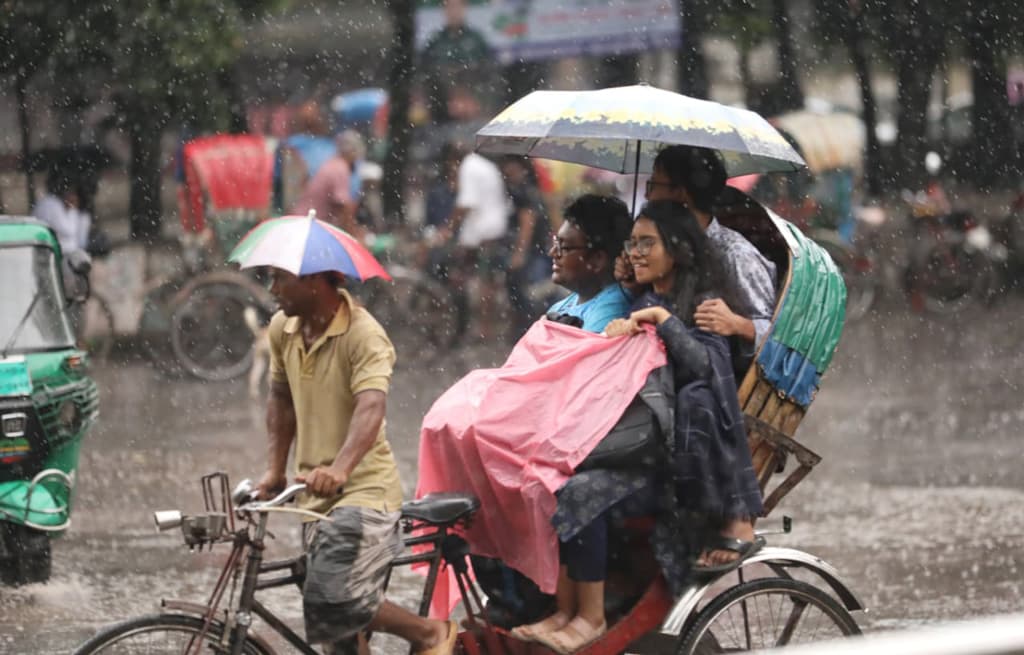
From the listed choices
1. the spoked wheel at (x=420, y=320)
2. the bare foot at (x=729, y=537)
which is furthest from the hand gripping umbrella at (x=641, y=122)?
the spoked wheel at (x=420, y=320)

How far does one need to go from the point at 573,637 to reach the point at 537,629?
0.35 ft

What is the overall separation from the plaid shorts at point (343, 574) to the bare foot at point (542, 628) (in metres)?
0.49

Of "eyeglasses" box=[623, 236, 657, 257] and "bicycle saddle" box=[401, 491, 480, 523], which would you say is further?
"eyeglasses" box=[623, 236, 657, 257]

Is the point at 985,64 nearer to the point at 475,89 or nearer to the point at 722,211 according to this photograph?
the point at 475,89

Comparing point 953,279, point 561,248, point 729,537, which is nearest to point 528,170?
point 953,279

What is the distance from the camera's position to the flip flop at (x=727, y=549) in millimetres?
4777

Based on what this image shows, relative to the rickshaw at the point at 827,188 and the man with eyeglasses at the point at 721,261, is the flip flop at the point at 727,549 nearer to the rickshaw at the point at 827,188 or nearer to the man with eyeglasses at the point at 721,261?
the man with eyeglasses at the point at 721,261

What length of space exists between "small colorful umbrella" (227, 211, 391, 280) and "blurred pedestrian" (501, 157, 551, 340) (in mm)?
10205

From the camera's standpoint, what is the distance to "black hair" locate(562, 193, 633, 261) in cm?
519

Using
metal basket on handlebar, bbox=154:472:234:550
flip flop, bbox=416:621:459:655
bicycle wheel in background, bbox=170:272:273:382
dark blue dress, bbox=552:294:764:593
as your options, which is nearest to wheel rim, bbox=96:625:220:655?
metal basket on handlebar, bbox=154:472:234:550

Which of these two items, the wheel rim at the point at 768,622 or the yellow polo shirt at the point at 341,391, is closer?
the yellow polo shirt at the point at 341,391

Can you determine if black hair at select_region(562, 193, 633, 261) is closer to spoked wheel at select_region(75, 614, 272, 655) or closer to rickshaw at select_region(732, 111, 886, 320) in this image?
spoked wheel at select_region(75, 614, 272, 655)

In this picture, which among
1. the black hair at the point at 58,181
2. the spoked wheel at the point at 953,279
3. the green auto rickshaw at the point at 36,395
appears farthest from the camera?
the spoked wheel at the point at 953,279

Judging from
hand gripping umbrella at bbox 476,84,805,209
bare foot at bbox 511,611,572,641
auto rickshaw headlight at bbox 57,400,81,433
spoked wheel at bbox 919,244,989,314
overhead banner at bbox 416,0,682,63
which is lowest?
spoked wheel at bbox 919,244,989,314
